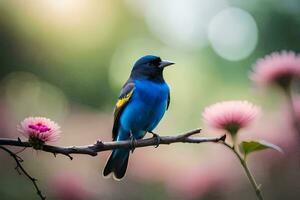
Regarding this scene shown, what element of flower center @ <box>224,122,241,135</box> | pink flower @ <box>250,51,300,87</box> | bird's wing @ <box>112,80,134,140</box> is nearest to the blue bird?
bird's wing @ <box>112,80,134,140</box>

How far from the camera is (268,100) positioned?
3.53 meters

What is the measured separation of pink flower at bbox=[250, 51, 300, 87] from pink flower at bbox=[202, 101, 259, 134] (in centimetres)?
22

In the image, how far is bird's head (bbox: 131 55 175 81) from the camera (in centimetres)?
285

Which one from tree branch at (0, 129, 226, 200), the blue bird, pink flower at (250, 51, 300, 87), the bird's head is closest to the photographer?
tree branch at (0, 129, 226, 200)

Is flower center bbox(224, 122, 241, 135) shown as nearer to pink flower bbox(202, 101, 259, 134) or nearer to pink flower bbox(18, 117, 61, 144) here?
pink flower bbox(202, 101, 259, 134)

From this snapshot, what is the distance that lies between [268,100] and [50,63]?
6.68 feet

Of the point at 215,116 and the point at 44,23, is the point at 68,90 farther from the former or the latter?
the point at 215,116

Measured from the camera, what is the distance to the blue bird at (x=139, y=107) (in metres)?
2.65

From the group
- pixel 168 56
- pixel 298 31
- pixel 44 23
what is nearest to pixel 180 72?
pixel 168 56

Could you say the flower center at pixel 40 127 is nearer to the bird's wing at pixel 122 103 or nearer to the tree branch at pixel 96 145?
the tree branch at pixel 96 145

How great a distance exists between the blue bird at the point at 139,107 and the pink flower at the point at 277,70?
2.87ft

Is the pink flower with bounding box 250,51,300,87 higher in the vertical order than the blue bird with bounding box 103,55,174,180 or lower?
higher

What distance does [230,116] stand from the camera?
155 centimetres

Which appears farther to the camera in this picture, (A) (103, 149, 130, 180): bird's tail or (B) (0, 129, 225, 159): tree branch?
(A) (103, 149, 130, 180): bird's tail
